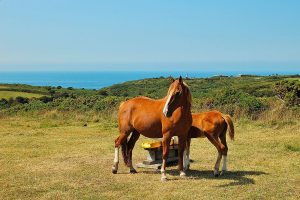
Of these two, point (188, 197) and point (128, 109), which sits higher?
point (128, 109)

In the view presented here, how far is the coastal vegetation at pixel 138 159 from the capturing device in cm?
983

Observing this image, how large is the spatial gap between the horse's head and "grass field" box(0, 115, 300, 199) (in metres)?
1.79

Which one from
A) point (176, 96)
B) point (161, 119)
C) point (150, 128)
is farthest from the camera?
point (150, 128)

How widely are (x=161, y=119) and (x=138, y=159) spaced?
10.2 feet

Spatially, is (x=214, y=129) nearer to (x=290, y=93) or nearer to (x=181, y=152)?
(x=181, y=152)

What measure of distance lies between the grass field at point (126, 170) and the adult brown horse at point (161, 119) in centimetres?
74

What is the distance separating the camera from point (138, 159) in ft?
46.2

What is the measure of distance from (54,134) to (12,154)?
5.37 meters

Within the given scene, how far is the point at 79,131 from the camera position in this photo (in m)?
21.4

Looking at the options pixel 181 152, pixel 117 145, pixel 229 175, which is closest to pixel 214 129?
pixel 181 152

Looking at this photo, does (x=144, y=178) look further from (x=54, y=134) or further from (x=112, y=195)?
(x=54, y=134)

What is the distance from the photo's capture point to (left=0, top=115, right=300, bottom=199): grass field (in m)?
9.69

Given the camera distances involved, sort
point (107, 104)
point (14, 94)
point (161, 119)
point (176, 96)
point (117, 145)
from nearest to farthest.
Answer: point (176, 96) → point (161, 119) → point (117, 145) → point (107, 104) → point (14, 94)

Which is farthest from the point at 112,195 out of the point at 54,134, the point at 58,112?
the point at 58,112
